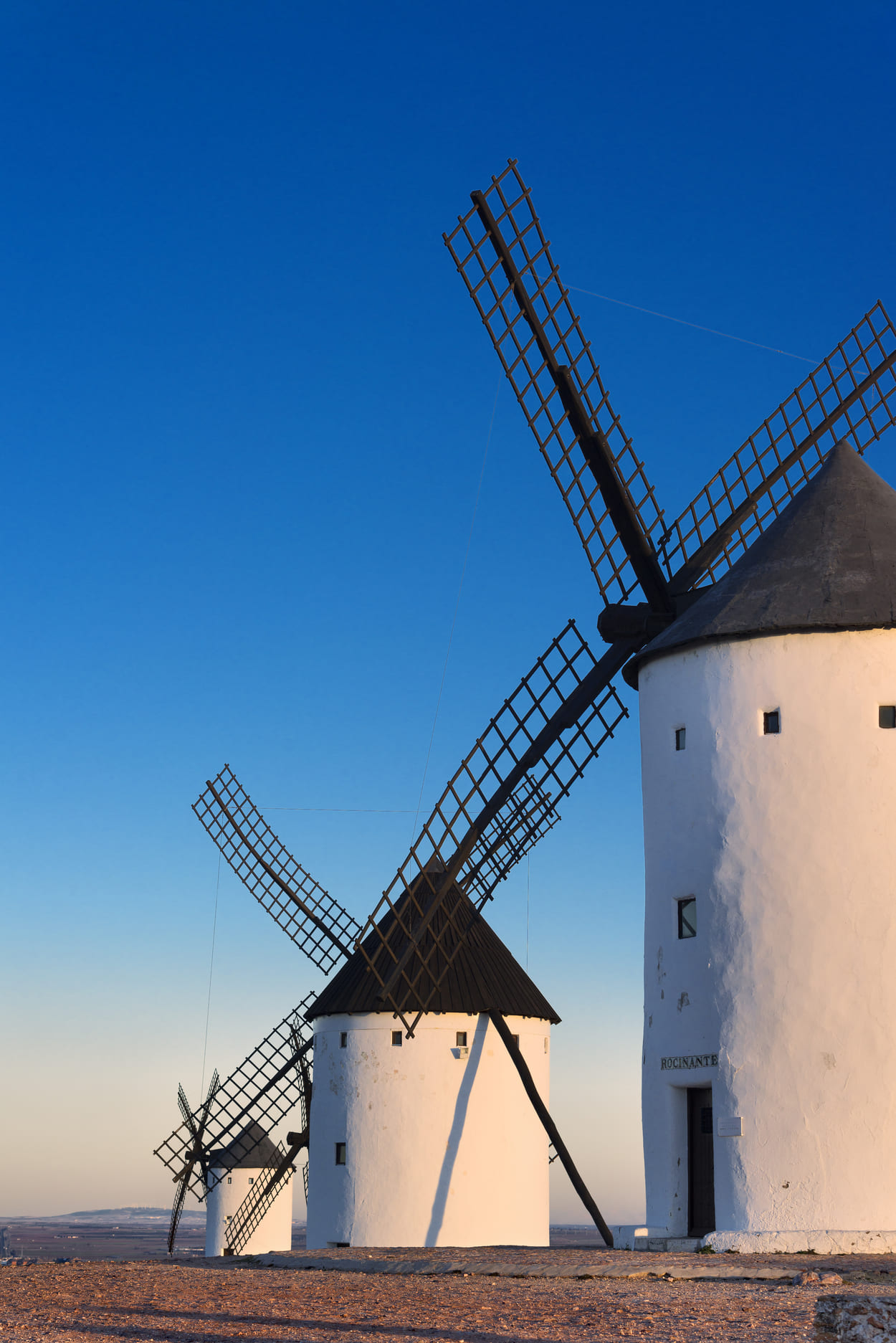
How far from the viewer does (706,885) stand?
54.3 feet

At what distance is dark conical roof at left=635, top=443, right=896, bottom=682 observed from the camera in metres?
16.4

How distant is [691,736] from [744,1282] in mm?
7257

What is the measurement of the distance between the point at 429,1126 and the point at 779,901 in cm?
1159

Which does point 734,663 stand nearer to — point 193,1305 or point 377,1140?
point 193,1305

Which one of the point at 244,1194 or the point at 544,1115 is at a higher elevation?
the point at 544,1115

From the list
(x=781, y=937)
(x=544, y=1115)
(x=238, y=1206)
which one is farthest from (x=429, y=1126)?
(x=238, y=1206)

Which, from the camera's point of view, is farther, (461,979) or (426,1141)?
(461,979)

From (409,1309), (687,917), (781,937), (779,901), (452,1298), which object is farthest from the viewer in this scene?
(687,917)

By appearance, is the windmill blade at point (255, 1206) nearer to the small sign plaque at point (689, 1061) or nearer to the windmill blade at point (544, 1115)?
the windmill blade at point (544, 1115)

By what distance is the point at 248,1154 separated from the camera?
35781 mm

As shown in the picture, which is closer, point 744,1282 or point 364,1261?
point 744,1282

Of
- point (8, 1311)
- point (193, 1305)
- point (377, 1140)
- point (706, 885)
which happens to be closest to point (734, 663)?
point (706, 885)

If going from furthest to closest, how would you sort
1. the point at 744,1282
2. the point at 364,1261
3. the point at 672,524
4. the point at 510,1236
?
the point at 510,1236, the point at 672,524, the point at 364,1261, the point at 744,1282

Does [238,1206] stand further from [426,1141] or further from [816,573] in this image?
[816,573]
